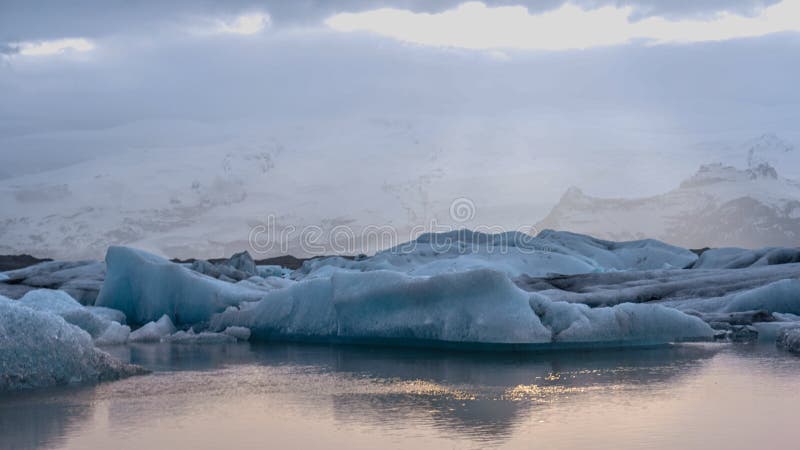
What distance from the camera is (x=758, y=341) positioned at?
14.3m

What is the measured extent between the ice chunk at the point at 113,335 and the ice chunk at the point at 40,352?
204 inches

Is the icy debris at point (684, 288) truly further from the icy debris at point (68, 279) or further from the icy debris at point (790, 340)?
the icy debris at point (68, 279)

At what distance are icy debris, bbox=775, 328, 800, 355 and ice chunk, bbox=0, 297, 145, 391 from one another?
8.43 metres

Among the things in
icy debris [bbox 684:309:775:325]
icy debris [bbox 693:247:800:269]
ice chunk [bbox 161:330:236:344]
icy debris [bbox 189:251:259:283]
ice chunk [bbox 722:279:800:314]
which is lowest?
ice chunk [bbox 161:330:236:344]

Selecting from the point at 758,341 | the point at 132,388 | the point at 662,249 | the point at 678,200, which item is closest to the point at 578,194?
the point at 678,200

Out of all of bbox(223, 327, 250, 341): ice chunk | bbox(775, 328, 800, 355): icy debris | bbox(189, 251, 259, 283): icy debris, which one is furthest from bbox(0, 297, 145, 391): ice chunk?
bbox(189, 251, 259, 283): icy debris

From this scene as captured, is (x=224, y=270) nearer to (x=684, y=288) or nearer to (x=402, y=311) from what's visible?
(x=684, y=288)

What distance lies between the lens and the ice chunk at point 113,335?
626 inches

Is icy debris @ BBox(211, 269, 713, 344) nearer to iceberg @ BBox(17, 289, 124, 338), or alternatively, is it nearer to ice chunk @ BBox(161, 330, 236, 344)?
ice chunk @ BBox(161, 330, 236, 344)

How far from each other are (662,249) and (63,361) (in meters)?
27.7

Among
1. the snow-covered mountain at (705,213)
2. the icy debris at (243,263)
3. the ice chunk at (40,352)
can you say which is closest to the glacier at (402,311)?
the ice chunk at (40,352)

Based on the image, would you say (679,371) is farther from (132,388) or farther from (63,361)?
(63,361)

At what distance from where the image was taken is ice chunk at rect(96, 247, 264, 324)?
1842 centimetres

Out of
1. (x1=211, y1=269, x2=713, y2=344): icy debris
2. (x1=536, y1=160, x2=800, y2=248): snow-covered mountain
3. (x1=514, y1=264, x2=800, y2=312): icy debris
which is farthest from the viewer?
(x1=536, y1=160, x2=800, y2=248): snow-covered mountain
